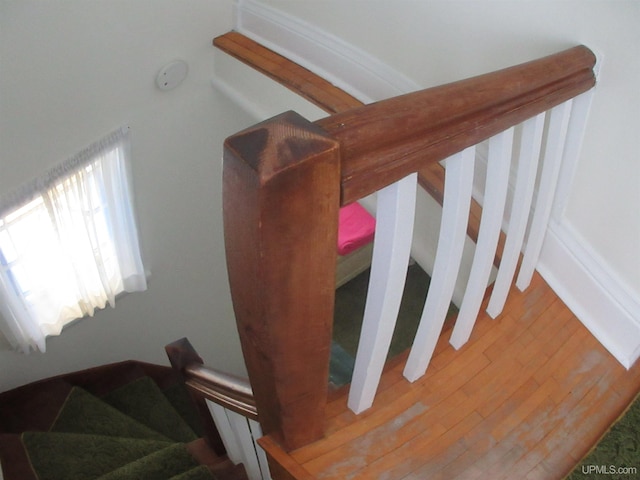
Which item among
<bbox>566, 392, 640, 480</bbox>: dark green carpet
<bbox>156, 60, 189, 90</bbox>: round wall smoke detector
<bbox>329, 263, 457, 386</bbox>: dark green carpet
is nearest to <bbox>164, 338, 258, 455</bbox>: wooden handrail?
<bbox>566, 392, 640, 480</bbox>: dark green carpet

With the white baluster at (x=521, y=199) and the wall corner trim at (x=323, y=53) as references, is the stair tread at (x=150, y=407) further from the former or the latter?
the white baluster at (x=521, y=199)

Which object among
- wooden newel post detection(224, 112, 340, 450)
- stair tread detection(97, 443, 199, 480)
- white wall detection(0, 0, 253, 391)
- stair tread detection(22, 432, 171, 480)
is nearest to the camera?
wooden newel post detection(224, 112, 340, 450)

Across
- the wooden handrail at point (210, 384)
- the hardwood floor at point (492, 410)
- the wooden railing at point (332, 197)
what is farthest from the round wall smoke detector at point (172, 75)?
the wooden railing at point (332, 197)

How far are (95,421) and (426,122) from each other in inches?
105

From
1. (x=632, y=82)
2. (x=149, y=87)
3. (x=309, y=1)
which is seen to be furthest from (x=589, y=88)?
(x=149, y=87)

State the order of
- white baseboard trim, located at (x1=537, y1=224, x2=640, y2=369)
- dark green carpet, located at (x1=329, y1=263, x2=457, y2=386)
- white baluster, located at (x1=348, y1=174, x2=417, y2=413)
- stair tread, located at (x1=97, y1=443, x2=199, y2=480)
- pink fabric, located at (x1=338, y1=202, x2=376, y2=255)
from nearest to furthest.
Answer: white baluster, located at (x1=348, y1=174, x2=417, y2=413), white baseboard trim, located at (x1=537, y1=224, x2=640, y2=369), stair tread, located at (x1=97, y1=443, x2=199, y2=480), dark green carpet, located at (x1=329, y1=263, x2=457, y2=386), pink fabric, located at (x1=338, y1=202, x2=376, y2=255)

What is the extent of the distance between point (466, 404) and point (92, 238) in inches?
83.2

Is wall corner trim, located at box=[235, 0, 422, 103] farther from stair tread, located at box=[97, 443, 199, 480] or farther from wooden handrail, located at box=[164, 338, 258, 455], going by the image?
stair tread, located at box=[97, 443, 199, 480]

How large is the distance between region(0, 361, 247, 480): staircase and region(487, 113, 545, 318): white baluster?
108 cm

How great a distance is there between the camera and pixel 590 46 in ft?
4.19

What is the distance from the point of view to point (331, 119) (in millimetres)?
782

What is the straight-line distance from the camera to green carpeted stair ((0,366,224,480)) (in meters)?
2.06

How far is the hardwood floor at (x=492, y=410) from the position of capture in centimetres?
125

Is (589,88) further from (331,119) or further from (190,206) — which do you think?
(190,206)
